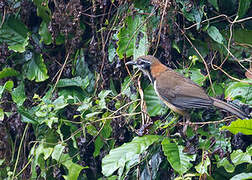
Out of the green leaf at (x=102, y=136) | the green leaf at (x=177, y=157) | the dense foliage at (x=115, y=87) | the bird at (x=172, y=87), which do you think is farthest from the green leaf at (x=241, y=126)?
the green leaf at (x=102, y=136)

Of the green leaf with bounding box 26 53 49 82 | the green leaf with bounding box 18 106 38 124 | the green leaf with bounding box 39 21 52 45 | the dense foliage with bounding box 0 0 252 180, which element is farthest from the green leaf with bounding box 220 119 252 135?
the green leaf with bounding box 39 21 52 45

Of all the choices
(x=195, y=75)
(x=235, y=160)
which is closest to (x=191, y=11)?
(x=195, y=75)

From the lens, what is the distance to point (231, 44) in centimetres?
452

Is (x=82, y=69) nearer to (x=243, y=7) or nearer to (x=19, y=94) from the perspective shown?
(x=19, y=94)

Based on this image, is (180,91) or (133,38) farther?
(133,38)

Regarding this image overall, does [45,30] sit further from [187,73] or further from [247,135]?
[247,135]

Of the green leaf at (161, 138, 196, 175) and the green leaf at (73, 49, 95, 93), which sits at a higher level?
the green leaf at (73, 49, 95, 93)

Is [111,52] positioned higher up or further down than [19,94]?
higher up

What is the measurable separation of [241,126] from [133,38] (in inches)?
63.4

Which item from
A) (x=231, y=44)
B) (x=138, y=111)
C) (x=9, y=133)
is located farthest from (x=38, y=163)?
(x=231, y=44)

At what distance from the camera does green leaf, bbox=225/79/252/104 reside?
13.4 ft

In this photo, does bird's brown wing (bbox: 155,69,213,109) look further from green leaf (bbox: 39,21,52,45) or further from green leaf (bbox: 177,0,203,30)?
green leaf (bbox: 39,21,52,45)

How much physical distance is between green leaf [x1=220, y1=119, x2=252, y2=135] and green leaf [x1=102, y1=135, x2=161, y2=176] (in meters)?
0.74

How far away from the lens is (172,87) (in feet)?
15.3
